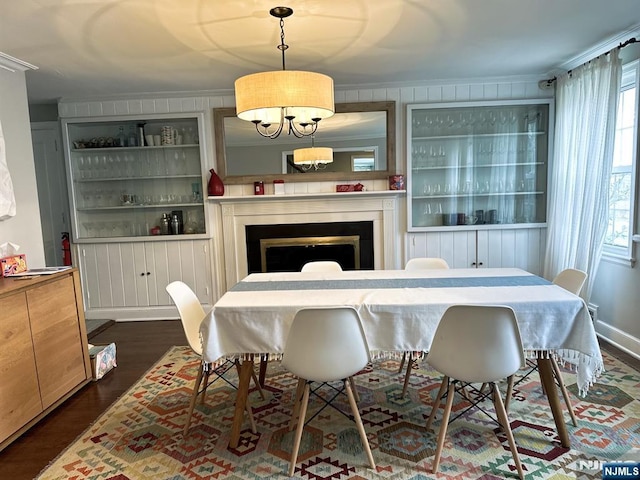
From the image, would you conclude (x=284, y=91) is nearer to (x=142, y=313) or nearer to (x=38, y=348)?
(x=38, y=348)

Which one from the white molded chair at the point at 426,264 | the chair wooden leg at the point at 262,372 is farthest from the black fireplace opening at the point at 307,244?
the chair wooden leg at the point at 262,372

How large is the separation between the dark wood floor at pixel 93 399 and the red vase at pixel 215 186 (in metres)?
1.46

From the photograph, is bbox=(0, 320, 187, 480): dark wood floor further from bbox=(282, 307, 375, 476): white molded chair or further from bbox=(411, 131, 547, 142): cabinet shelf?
bbox=(411, 131, 547, 142): cabinet shelf

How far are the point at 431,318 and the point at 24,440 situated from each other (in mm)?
2389

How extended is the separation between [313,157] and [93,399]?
2.85 m

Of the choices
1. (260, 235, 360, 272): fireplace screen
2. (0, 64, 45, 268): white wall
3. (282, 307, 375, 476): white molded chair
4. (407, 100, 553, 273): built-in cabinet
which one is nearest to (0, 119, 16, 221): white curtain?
(0, 64, 45, 268): white wall

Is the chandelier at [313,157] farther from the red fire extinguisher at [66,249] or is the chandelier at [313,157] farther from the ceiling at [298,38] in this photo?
the red fire extinguisher at [66,249]

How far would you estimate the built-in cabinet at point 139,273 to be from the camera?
14.9 ft

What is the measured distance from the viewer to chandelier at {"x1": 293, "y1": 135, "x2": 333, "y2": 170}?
4250 mm

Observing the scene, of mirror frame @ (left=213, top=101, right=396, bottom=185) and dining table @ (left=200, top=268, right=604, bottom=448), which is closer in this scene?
dining table @ (left=200, top=268, right=604, bottom=448)

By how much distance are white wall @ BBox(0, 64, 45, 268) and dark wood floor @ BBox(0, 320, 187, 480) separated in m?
1.09

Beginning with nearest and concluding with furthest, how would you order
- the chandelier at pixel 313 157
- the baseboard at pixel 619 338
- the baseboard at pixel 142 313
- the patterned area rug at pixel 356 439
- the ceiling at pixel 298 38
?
the patterned area rug at pixel 356 439, the ceiling at pixel 298 38, the baseboard at pixel 619 338, the chandelier at pixel 313 157, the baseboard at pixel 142 313

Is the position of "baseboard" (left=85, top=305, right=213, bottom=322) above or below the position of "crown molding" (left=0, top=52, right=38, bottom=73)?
below

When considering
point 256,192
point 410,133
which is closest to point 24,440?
point 256,192
